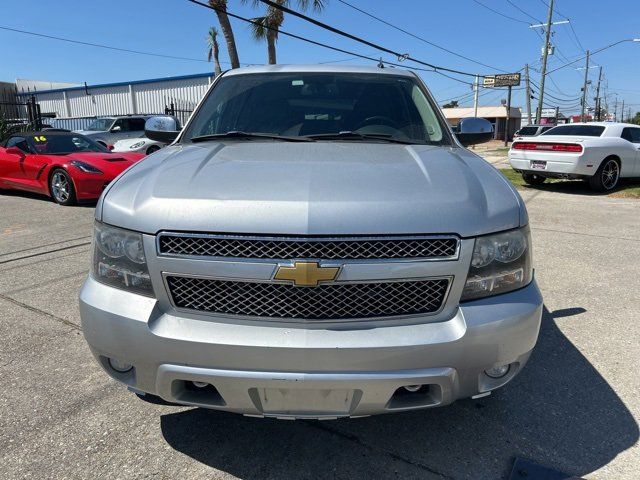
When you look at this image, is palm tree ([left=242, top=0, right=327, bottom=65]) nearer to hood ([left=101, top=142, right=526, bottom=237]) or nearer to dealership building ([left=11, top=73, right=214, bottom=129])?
dealership building ([left=11, top=73, right=214, bottom=129])

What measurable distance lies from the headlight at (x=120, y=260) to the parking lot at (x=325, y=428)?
84cm

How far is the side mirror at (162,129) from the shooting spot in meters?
3.77

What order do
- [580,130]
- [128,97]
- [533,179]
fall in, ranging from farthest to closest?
[128,97], [533,179], [580,130]

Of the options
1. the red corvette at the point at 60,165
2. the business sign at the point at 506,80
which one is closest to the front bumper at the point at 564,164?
the red corvette at the point at 60,165

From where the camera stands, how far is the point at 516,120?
229 ft

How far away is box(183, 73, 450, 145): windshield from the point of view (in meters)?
3.20

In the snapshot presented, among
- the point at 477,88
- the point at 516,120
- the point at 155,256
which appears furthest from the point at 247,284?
the point at 516,120

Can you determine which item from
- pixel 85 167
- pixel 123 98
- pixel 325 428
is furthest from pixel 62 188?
pixel 123 98

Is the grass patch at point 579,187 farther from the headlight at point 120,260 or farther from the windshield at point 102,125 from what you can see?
the windshield at point 102,125

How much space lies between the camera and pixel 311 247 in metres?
1.81

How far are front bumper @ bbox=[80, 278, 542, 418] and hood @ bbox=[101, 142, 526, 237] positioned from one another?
0.34m

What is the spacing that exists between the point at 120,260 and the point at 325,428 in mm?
1280

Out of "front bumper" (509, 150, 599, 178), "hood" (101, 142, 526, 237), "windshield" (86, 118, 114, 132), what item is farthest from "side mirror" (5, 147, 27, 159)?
"front bumper" (509, 150, 599, 178)

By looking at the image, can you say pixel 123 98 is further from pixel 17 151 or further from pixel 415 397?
pixel 415 397
